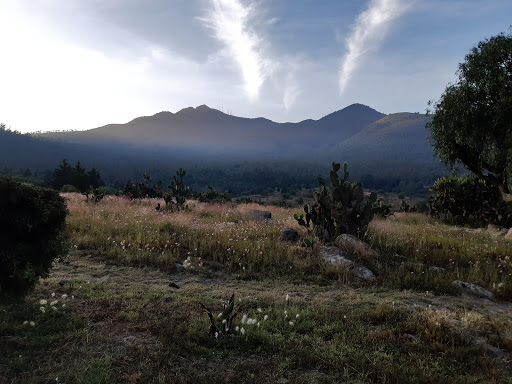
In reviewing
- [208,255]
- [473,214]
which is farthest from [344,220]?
[473,214]

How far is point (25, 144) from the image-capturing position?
183875 millimetres

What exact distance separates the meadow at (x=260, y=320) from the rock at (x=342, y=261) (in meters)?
0.25

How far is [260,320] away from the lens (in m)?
4.47

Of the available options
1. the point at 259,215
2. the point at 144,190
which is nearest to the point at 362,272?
the point at 259,215

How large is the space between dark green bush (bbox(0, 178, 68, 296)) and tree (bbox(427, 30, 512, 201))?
18.7 m

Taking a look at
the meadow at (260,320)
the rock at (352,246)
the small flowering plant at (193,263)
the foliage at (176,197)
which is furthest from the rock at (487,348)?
the foliage at (176,197)

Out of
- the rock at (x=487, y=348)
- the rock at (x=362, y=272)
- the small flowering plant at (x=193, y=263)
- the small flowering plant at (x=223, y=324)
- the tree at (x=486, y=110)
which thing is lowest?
the rock at (x=362, y=272)

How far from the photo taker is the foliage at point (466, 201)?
56.5 feet

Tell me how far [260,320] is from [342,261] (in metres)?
3.81

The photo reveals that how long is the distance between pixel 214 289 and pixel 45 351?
304 cm

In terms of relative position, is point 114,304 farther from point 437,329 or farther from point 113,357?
point 437,329

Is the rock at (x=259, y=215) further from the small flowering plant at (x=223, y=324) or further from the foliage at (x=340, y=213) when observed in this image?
the small flowering plant at (x=223, y=324)

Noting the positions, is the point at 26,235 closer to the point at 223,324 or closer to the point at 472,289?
the point at 223,324

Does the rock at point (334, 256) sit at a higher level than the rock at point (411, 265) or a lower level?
higher
